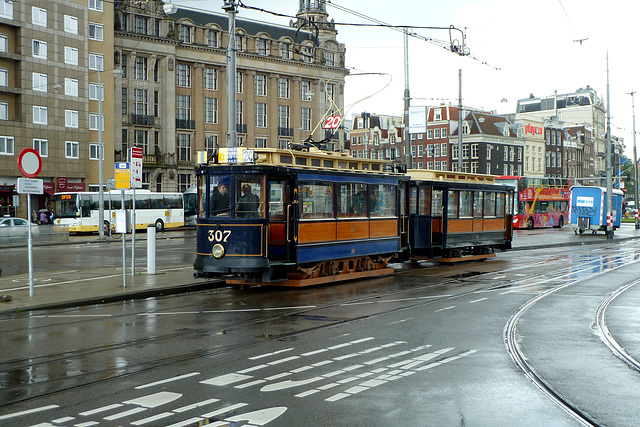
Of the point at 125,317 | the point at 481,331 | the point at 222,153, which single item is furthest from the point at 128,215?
the point at 481,331

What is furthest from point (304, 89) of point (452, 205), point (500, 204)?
point (452, 205)

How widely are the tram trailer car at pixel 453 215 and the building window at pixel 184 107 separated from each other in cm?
4898

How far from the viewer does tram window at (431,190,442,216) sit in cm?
2259

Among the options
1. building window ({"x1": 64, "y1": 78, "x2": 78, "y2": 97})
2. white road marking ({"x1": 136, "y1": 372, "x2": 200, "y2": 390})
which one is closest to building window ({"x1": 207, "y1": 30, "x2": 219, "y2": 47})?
building window ({"x1": 64, "y1": 78, "x2": 78, "y2": 97})

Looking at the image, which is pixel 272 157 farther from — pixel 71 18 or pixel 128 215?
pixel 71 18

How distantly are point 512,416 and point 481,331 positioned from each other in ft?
14.7

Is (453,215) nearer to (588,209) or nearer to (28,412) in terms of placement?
(28,412)

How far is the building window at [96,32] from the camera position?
5919 cm

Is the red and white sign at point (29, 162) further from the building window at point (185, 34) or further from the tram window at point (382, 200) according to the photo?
the building window at point (185, 34)

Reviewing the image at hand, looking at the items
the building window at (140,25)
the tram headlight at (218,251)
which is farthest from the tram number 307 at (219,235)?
the building window at (140,25)

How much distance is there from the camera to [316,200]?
1683 centimetres

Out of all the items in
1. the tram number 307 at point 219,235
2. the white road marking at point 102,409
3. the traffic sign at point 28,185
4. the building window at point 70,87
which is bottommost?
the white road marking at point 102,409

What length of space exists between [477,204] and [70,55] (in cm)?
4297

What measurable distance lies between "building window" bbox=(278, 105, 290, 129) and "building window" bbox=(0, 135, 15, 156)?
100ft
